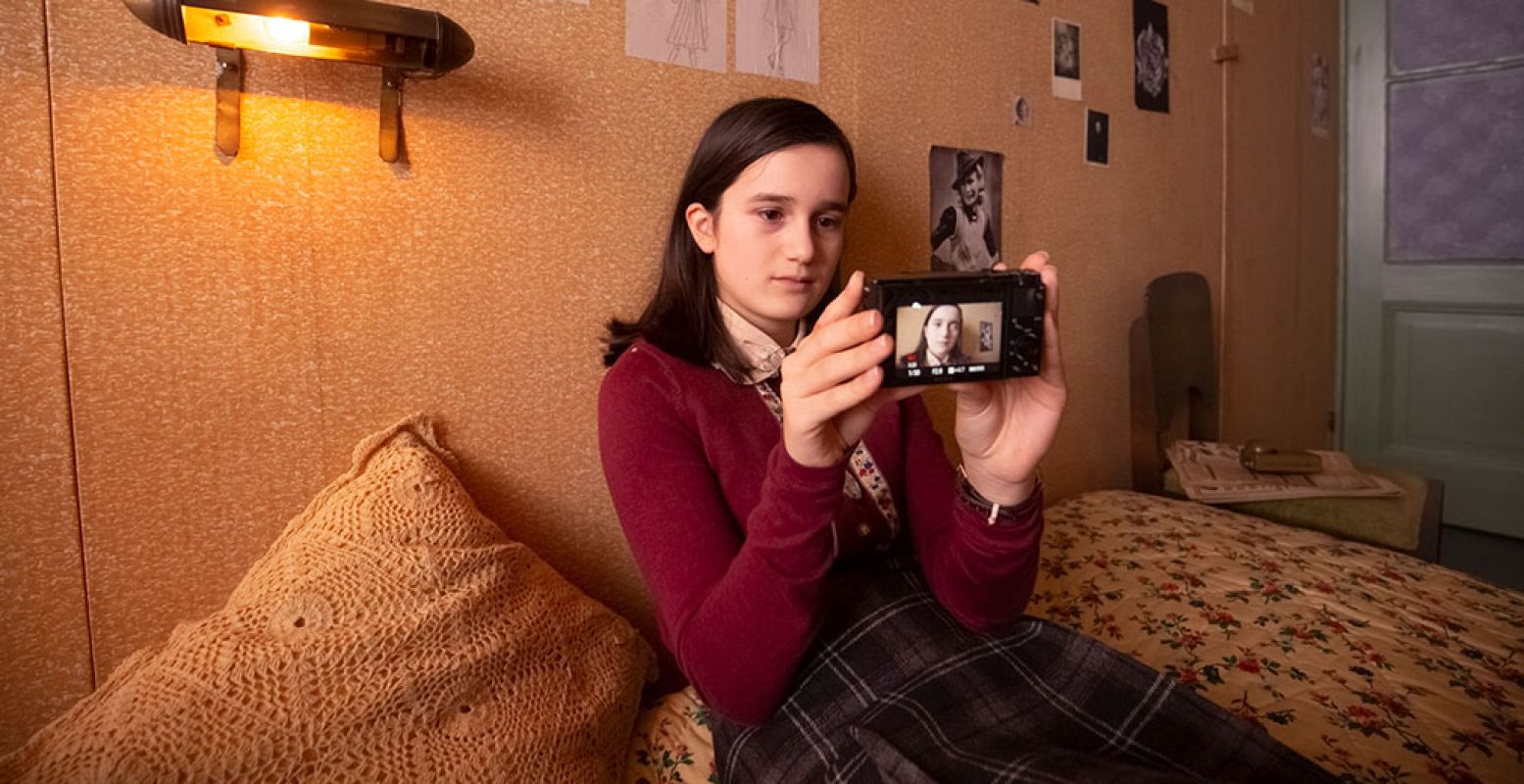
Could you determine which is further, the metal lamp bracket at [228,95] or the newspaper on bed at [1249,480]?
the newspaper on bed at [1249,480]

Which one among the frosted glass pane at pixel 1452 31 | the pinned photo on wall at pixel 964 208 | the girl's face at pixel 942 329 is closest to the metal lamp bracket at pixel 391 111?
the girl's face at pixel 942 329

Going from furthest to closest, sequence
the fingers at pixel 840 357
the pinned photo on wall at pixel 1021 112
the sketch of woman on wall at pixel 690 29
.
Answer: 1. the pinned photo on wall at pixel 1021 112
2. the sketch of woman on wall at pixel 690 29
3. the fingers at pixel 840 357

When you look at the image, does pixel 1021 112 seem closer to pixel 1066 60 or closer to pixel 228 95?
pixel 1066 60

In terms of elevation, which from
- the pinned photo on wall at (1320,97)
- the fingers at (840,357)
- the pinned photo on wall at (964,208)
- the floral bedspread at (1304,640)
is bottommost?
the floral bedspread at (1304,640)

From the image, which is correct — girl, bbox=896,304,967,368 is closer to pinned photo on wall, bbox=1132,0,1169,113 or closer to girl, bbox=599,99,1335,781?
girl, bbox=599,99,1335,781

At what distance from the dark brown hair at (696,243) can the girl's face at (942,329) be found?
0.33 meters

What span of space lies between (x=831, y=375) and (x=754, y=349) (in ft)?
1.10

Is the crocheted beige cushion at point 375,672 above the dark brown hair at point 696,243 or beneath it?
beneath

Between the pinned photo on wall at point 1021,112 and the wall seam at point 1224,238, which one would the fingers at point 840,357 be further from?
the wall seam at point 1224,238

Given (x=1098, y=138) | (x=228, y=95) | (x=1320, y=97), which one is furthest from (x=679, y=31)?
(x=1320, y=97)

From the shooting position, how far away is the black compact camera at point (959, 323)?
62cm

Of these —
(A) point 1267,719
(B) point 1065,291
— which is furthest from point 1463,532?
(A) point 1267,719

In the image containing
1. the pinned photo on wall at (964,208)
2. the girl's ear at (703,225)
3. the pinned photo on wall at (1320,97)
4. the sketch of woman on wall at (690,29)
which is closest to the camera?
the girl's ear at (703,225)

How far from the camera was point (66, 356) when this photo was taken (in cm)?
76
